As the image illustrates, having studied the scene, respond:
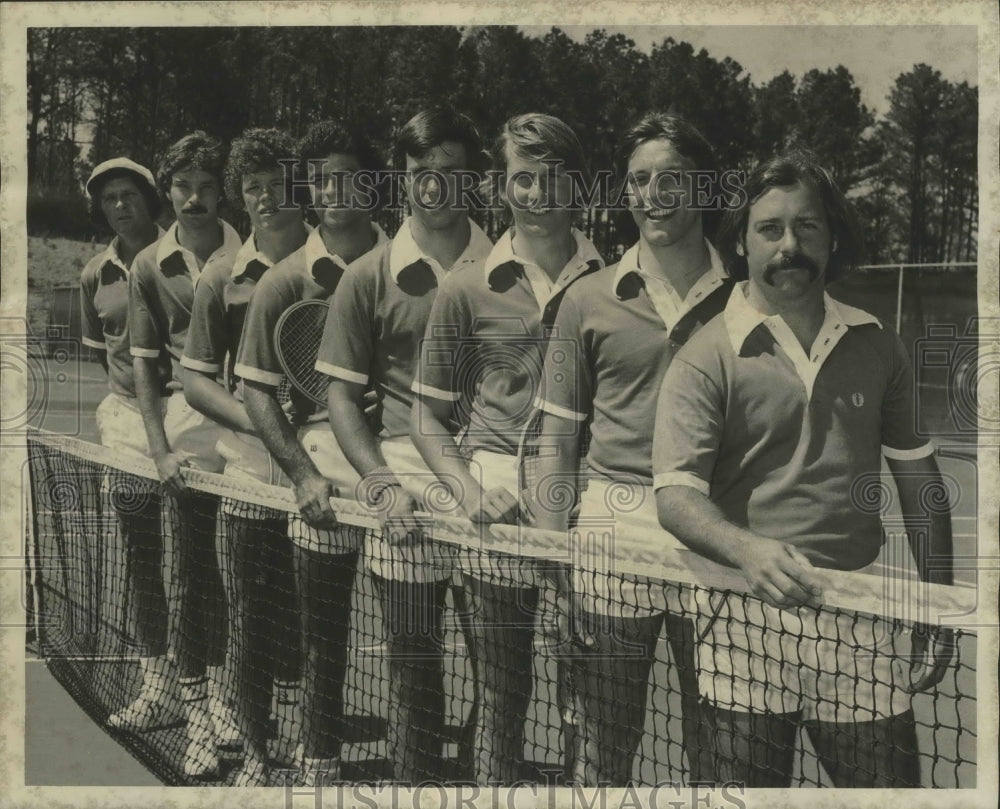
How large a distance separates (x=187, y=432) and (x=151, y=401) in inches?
6.7

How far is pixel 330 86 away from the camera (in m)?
4.08

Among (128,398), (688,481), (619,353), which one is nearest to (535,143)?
(619,353)

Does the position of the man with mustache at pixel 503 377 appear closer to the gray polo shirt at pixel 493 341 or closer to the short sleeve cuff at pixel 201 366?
the gray polo shirt at pixel 493 341

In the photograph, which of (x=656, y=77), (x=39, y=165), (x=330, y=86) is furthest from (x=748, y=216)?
(x=39, y=165)

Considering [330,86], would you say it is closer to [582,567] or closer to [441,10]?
[441,10]

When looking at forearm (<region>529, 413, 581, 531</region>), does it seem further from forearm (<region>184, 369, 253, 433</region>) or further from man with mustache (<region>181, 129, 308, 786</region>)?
forearm (<region>184, 369, 253, 433</region>)

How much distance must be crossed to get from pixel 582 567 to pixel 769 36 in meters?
1.78

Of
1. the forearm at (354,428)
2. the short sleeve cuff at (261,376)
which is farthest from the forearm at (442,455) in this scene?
the short sleeve cuff at (261,376)

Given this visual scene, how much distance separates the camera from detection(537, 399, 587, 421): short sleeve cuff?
3703mm

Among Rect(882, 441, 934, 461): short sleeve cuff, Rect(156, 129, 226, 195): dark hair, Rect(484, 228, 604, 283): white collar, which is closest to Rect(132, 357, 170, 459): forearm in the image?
Rect(156, 129, 226, 195): dark hair

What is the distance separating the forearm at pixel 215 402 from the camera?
4.23 meters

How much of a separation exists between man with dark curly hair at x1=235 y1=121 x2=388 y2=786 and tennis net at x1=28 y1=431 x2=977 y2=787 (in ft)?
0.06

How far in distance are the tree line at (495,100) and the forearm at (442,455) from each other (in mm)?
768

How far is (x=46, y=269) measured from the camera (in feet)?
13.9
